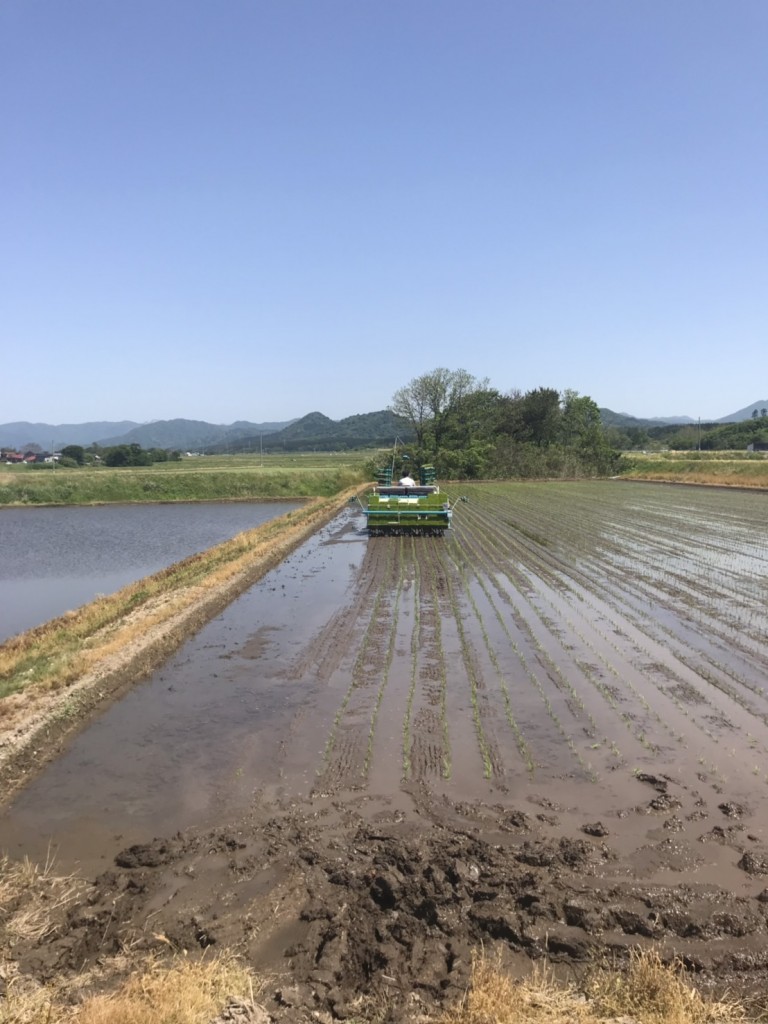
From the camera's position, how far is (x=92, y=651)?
8.91 metres

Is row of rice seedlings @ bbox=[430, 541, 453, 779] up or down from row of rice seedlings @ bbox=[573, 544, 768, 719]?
down

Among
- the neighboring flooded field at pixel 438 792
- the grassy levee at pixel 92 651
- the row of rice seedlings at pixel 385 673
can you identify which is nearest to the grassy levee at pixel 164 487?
the grassy levee at pixel 92 651

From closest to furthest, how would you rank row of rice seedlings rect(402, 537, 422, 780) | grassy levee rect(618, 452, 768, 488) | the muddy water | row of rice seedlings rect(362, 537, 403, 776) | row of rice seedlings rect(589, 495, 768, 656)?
the muddy water
row of rice seedlings rect(402, 537, 422, 780)
row of rice seedlings rect(362, 537, 403, 776)
row of rice seedlings rect(589, 495, 768, 656)
grassy levee rect(618, 452, 768, 488)

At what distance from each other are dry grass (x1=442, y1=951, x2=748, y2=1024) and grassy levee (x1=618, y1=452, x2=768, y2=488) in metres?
37.8

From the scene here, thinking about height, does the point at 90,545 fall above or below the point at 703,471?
below

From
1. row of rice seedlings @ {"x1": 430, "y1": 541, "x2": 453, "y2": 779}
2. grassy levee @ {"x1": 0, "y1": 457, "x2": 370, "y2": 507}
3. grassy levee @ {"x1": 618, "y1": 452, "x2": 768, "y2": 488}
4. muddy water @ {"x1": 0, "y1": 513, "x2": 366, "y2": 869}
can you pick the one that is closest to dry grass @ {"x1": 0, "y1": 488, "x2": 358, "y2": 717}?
muddy water @ {"x1": 0, "y1": 513, "x2": 366, "y2": 869}

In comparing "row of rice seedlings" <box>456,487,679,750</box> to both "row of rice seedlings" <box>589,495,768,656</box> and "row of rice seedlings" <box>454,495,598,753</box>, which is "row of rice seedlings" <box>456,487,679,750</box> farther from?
"row of rice seedlings" <box>589,495,768,656</box>

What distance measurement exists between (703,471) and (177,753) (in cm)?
4756

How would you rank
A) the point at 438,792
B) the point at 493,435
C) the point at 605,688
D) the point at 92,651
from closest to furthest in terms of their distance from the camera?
the point at 438,792
the point at 605,688
the point at 92,651
the point at 493,435

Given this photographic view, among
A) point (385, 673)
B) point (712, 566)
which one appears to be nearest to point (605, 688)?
point (385, 673)

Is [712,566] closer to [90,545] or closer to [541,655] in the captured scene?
[541,655]

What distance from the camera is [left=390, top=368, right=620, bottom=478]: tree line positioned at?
54.1m

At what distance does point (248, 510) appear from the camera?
38.7m

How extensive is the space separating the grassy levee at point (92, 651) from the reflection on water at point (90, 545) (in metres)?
1.95
